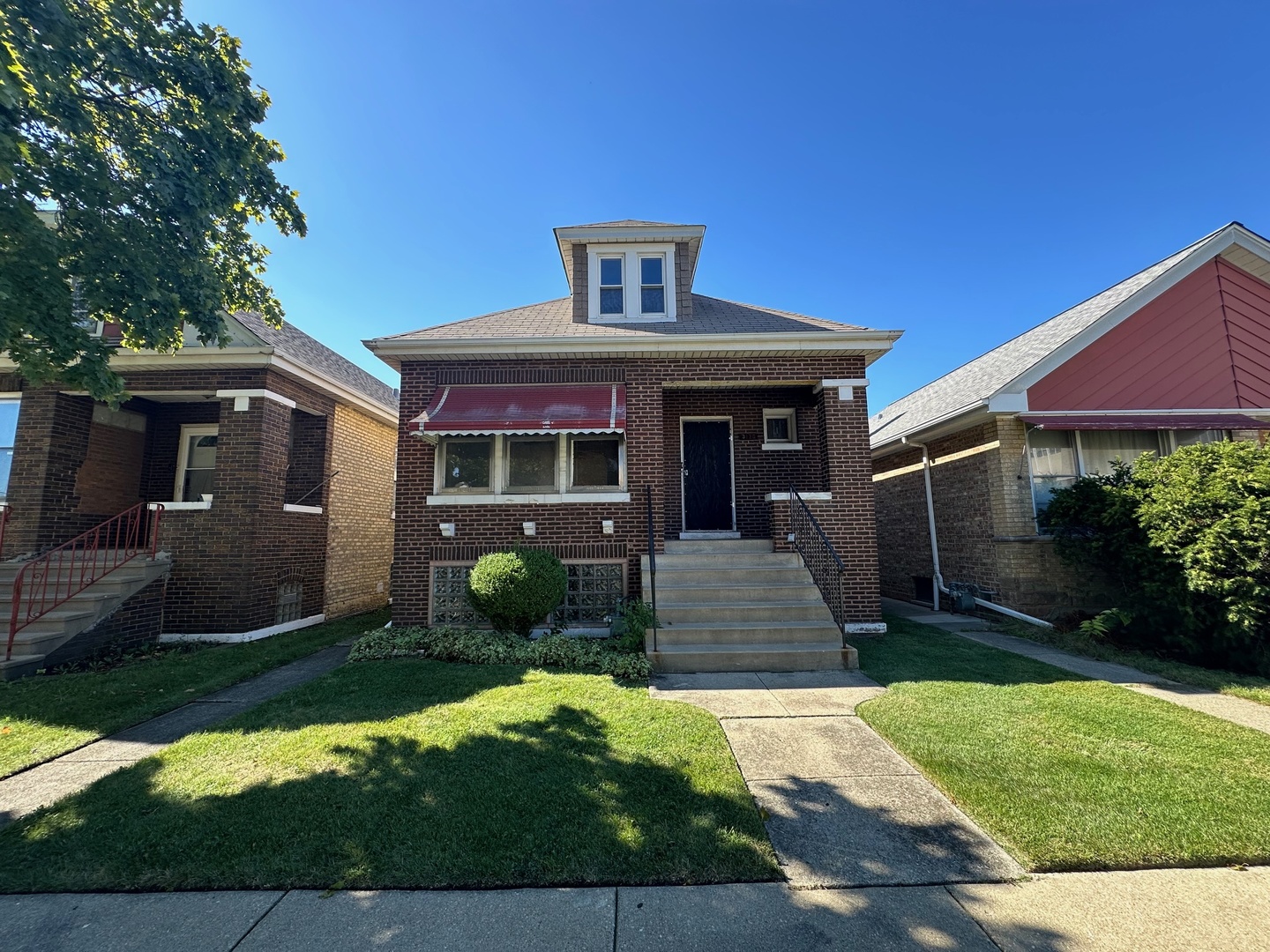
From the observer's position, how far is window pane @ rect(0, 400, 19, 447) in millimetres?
9133

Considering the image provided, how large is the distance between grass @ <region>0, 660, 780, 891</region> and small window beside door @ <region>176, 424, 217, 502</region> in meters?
8.02

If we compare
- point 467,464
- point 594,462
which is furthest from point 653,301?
point 467,464

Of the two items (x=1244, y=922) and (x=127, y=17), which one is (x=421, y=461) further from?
(x=1244, y=922)

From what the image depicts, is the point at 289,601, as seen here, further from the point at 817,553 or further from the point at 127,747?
the point at 817,553

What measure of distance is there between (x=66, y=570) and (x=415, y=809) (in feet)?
30.0

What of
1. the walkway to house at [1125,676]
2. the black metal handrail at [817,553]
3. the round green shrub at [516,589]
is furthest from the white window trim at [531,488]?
the walkway to house at [1125,676]

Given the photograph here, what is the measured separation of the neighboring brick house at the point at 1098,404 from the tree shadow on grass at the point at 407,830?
899cm

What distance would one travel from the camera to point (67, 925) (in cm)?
257

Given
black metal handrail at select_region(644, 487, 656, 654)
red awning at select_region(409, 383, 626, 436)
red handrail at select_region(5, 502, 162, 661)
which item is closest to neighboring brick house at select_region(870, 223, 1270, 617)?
black metal handrail at select_region(644, 487, 656, 654)

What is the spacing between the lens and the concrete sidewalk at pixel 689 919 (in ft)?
7.87

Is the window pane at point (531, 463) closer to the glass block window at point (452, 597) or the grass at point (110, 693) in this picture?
the glass block window at point (452, 597)

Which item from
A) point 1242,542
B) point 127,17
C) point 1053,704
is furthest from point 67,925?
point 1242,542

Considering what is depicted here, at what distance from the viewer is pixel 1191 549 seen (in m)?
7.04

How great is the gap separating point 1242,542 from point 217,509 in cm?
1542
